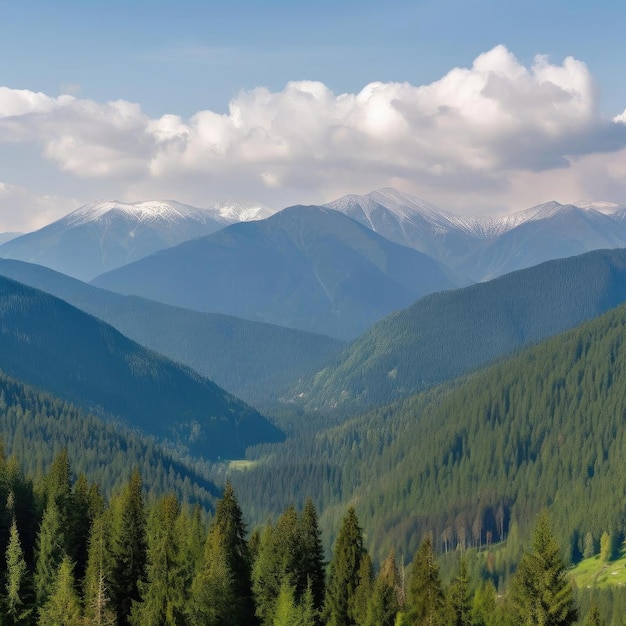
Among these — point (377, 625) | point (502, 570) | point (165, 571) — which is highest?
point (165, 571)

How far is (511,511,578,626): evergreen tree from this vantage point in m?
64.1

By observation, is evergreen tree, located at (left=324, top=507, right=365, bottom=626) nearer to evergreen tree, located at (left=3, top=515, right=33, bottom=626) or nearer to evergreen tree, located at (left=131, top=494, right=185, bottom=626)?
evergreen tree, located at (left=131, top=494, right=185, bottom=626)

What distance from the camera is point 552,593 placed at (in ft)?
210

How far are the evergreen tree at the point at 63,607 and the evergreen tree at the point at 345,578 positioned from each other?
66.4 ft

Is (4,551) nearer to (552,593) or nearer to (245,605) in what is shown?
(245,605)

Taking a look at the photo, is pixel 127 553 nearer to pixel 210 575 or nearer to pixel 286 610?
pixel 210 575

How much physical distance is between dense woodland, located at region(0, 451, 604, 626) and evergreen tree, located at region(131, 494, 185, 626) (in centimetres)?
11

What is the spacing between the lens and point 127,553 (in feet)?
259

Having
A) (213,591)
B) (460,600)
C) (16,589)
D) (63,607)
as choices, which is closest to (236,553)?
(213,591)

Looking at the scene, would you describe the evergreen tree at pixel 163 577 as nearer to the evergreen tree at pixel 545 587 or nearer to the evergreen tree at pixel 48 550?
the evergreen tree at pixel 48 550

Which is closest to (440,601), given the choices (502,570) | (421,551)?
(421,551)

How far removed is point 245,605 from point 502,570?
410 ft

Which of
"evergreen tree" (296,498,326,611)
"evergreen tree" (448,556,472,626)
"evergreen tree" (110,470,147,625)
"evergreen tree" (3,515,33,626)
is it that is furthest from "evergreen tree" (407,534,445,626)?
"evergreen tree" (3,515,33,626)

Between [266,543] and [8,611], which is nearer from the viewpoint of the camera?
[8,611]
